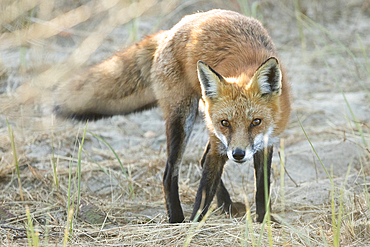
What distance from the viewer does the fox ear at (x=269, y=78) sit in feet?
9.53

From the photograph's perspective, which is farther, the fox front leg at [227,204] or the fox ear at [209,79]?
the fox front leg at [227,204]

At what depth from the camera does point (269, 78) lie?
3.07m

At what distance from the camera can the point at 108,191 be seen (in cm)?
425

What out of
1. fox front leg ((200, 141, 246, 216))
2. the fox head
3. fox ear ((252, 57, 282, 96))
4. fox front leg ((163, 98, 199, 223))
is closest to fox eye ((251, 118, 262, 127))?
the fox head

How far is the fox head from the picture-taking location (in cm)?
292

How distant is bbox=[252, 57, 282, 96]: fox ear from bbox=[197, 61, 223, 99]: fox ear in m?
0.30

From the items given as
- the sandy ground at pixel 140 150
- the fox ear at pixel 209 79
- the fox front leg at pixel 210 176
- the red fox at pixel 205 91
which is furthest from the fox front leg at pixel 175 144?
the fox ear at pixel 209 79

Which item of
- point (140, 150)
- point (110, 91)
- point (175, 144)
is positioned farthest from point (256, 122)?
point (140, 150)

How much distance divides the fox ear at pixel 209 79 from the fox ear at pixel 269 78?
0.30 m

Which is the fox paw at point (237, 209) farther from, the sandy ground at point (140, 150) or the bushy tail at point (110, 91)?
the bushy tail at point (110, 91)

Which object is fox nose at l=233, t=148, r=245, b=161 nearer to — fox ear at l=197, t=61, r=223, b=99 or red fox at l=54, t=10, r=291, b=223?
red fox at l=54, t=10, r=291, b=223

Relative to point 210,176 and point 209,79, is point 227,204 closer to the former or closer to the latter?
point 210,176

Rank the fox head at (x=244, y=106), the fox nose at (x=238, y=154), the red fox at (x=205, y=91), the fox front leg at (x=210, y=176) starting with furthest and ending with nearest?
the fox front leg at (x=210, y=176), the red fox at (x=205, y=91), the fox head at (x=244, y=106), the fox nose at (x=238, y=154)

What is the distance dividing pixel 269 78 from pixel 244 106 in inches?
12.8
